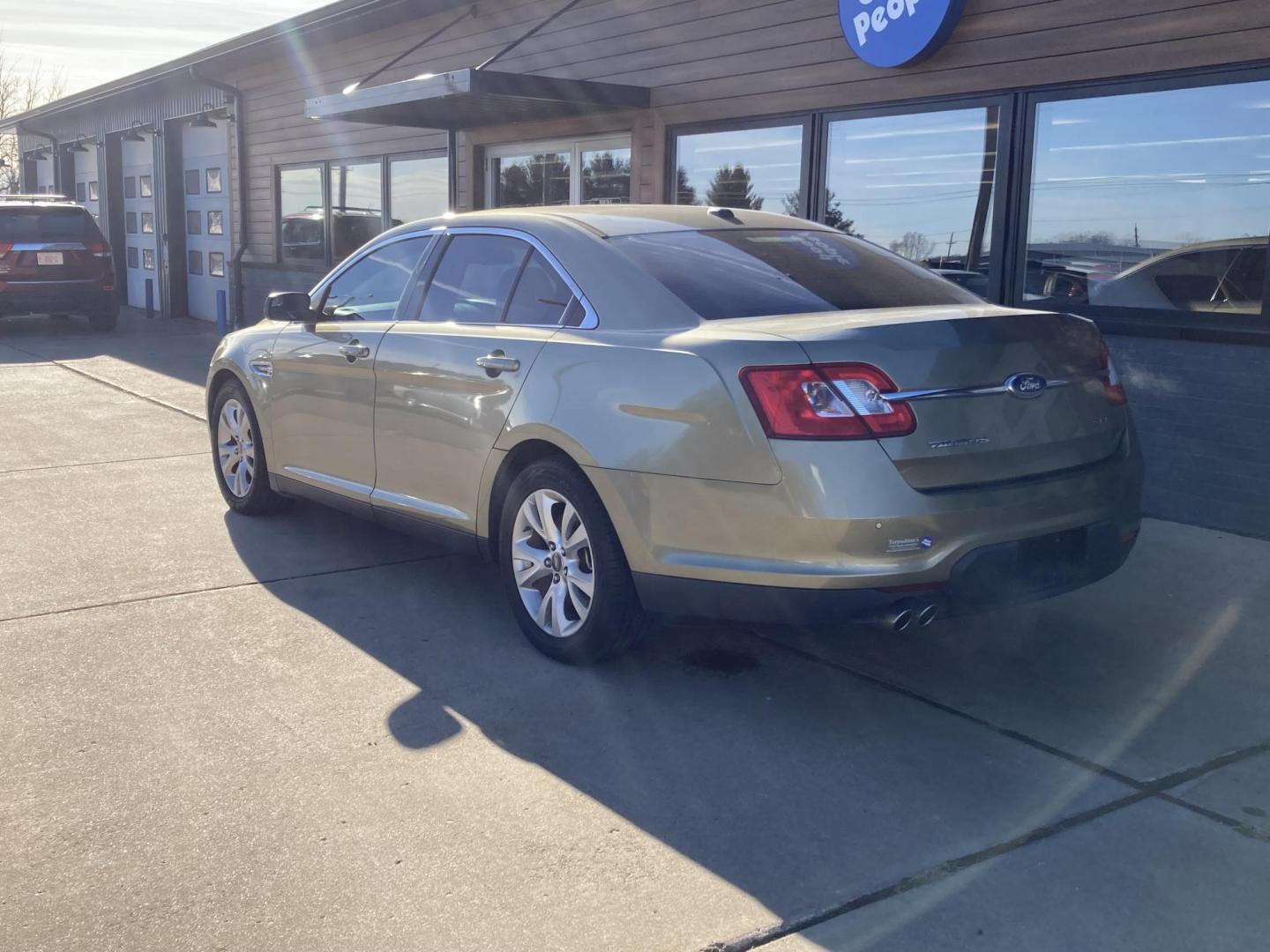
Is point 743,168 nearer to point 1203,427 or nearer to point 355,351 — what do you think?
point 1203,427

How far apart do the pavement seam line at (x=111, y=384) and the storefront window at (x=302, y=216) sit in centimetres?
344

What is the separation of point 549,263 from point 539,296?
131 mm

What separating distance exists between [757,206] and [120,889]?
314 inches

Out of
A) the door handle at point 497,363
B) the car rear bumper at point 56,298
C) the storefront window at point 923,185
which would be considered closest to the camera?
the door handle at point 497,363

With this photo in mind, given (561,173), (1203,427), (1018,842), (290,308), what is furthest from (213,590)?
(561,173)

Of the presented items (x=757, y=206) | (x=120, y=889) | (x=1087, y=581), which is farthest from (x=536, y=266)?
(x=757, y=206)

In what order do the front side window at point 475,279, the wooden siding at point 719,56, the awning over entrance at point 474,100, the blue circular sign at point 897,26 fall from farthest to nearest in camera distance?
the awning over entrance at point 474,100, the blue circular sign at point 897,26, the wooden siding at point 719,56, the front side window at point 475,279

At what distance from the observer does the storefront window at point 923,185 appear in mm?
8125

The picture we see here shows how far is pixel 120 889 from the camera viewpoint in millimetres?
3043

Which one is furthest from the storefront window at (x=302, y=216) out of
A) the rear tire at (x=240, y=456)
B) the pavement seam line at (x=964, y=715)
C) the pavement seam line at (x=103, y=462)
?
the pavement seam line at (x=964, y=715)

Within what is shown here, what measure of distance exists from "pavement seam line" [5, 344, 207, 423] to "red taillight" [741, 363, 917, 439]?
6824 mm

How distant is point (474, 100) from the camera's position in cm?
1111

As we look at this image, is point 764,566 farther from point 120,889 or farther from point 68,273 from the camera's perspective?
point 68,273

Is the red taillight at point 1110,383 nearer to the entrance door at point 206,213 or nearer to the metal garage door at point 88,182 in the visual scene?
the entrance door at point 206,213
